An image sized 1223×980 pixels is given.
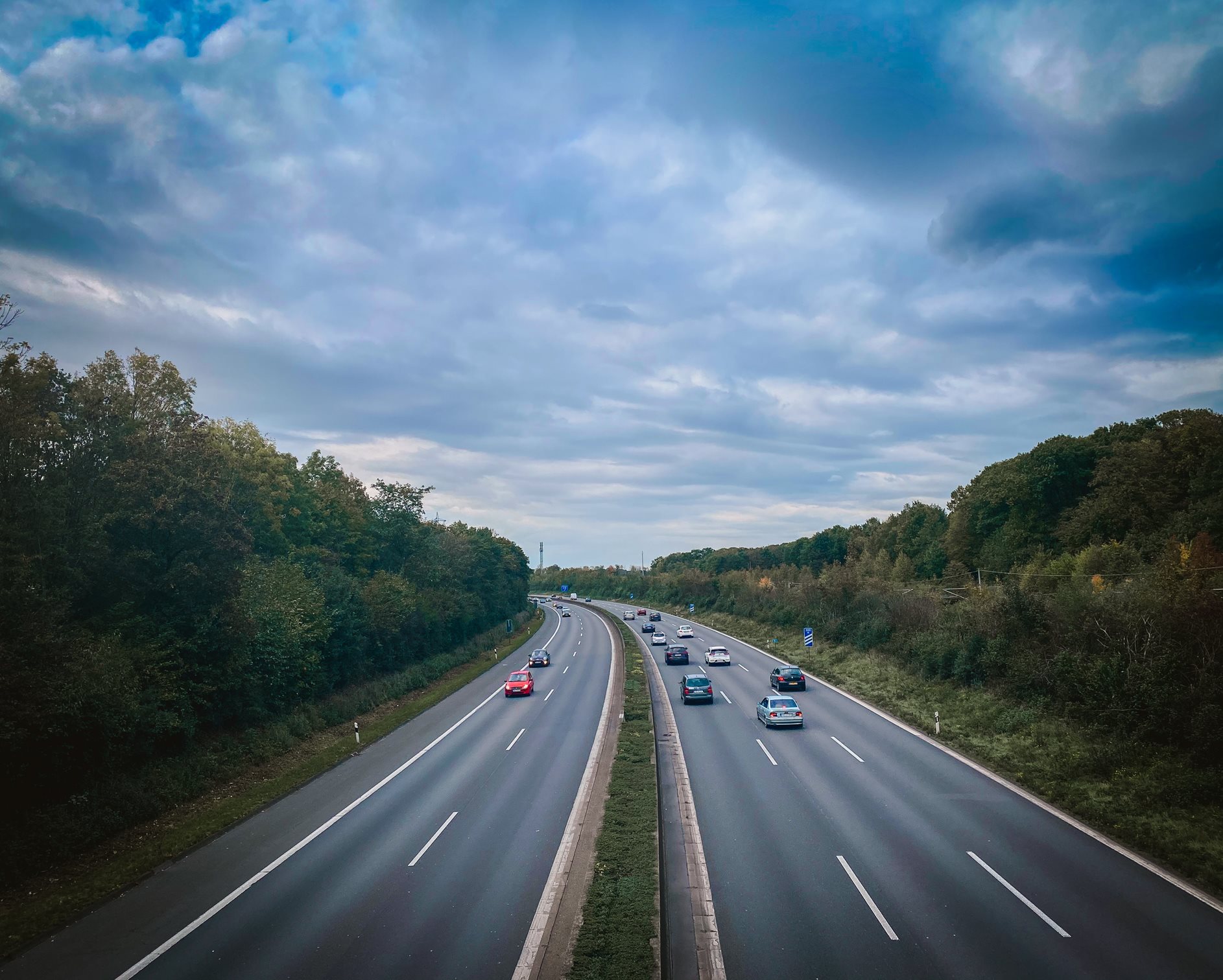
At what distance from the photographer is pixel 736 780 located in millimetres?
19672

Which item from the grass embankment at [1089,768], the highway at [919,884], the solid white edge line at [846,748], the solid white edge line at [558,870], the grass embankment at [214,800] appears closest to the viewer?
the highway at [919,884]

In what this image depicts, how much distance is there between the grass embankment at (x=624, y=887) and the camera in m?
9.90

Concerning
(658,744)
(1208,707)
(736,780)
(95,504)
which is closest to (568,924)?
(736,780)

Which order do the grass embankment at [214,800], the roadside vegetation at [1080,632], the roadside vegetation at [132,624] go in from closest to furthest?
1. the grass embankment at [214,800]
2. the roadside vegetation at [132,624]
3. the roadside vegetation at [1080,632]

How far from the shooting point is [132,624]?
2089cm

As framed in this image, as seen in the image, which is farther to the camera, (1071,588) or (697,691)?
(697,691)

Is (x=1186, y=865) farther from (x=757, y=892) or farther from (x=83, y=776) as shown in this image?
(x=83, y=776)

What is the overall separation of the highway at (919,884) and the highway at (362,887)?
14.0ft

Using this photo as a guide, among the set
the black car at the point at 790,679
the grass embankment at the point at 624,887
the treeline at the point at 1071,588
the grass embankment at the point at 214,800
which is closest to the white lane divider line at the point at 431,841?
the grass embankment at the point at 624,887

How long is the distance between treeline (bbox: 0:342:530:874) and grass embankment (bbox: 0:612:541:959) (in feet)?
3.92

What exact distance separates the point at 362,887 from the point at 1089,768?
18915 millimetres

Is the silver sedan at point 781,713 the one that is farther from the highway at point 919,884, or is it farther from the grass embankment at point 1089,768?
the highway at point 919,884

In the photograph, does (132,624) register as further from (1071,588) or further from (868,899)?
(1071,588)

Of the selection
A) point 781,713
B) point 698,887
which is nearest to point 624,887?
point 698,887
